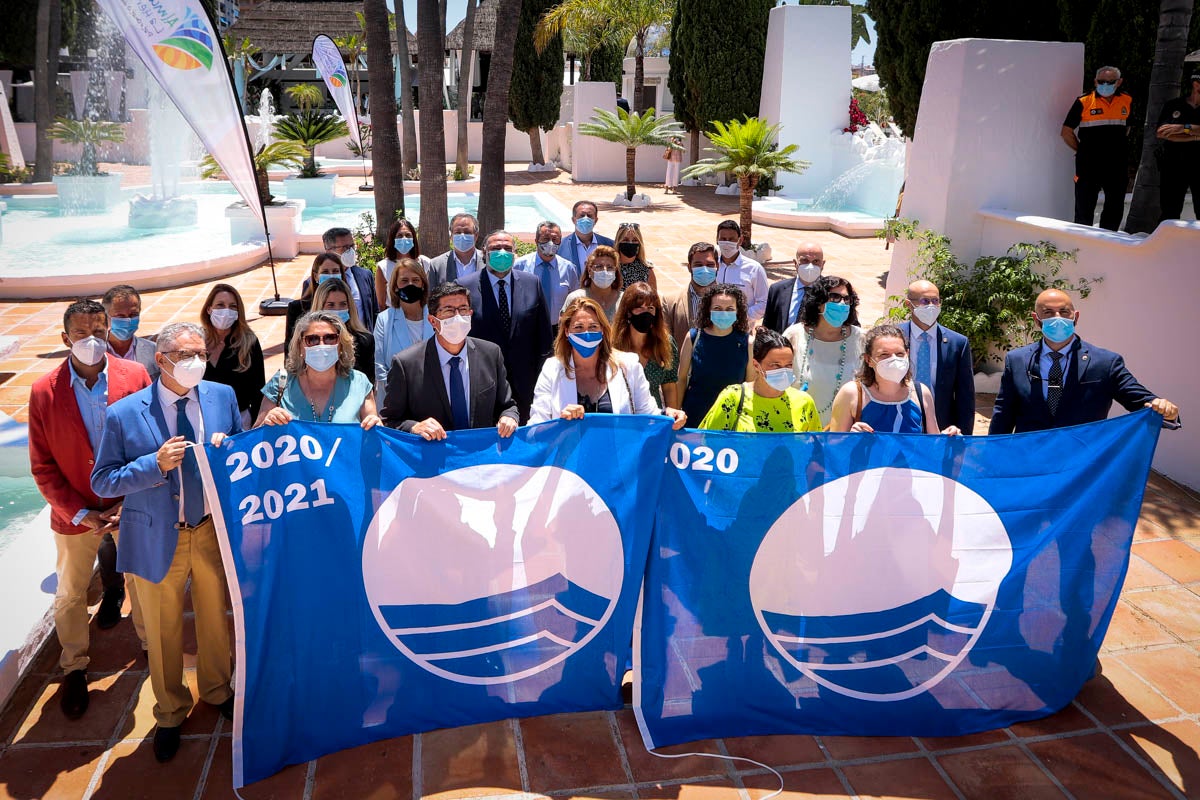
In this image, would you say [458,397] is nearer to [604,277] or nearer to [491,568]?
[491,568]

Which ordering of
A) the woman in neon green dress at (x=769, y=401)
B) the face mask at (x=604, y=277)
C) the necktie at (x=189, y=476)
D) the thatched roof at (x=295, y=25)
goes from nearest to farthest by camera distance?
1. the necktie at (x=189, y=476)
2. the woman in neon green dress at (x=769, y=401)
3. the face mask at (x=604, y=277)
4. the thatched roof at (x=295, y=25)

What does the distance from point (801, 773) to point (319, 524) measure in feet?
7.49

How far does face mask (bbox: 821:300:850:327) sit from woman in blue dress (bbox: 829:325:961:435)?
0.49m

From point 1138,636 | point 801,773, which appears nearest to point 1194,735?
point 1138,636

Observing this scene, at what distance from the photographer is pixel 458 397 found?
467 centimetres

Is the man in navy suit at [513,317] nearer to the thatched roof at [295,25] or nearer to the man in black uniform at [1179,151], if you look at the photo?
the man in black uniform at [1179,151]

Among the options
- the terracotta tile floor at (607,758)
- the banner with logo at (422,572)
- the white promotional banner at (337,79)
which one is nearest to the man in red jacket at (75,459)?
the terracotta tile floor at (607,758)

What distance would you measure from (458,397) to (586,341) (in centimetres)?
69

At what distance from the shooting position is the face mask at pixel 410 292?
19.6 feet

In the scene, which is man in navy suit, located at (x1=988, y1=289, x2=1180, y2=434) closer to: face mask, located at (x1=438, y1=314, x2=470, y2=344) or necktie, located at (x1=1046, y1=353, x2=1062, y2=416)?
necktie, located at (x1=1046, y1=353, x2=1062, y2=416)

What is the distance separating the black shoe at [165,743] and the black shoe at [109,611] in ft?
3.92

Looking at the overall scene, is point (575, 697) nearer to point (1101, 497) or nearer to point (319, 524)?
point (319, 524)

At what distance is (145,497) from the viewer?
389cm

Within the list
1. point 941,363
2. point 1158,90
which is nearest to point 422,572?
point 941,363
